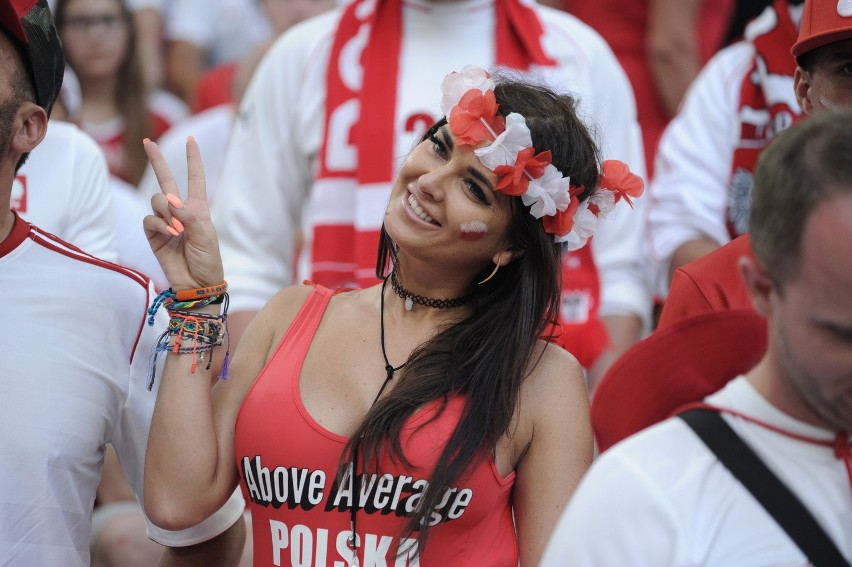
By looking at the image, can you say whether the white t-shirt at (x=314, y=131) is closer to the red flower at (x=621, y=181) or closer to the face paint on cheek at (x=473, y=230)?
the red flower at (x=621, y=181)

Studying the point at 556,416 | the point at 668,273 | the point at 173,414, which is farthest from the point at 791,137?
the point at 668,273

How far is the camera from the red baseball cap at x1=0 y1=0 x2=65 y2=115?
277 centimetres

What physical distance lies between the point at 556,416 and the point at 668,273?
5.69 ft

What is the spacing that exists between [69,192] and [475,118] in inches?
52.7

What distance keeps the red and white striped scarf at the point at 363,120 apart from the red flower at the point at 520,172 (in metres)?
1.19

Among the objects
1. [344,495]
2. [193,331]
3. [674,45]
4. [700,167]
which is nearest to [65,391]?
[193,331]

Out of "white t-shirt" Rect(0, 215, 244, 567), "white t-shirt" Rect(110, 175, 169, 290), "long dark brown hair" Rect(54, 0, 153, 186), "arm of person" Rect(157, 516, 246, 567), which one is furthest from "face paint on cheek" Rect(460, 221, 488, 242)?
"long dark brown hair" Rect(54, 0, 153, 186)

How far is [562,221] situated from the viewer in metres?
2.97

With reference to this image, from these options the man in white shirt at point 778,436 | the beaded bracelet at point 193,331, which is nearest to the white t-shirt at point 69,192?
the beaded bracelet at point 193,331

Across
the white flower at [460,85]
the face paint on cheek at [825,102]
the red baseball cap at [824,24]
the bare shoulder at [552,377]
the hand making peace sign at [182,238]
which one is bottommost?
the bare shoulder at [552,377]

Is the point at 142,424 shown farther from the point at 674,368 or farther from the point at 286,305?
the point at 674,368

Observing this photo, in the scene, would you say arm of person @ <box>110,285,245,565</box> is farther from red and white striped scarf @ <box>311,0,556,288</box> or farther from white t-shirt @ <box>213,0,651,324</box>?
white t-shirt @ <box>213,0,651,324</box>

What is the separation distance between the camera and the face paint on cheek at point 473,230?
115 inches

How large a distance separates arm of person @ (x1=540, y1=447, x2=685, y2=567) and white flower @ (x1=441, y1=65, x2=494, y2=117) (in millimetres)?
1238
